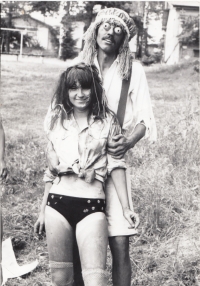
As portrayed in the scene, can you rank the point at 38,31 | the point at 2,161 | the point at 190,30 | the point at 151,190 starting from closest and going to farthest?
the point at 2,161 < the point at 151,190 < the point at 38,31 < the point at 190,30

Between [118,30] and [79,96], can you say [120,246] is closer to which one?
[79,96]

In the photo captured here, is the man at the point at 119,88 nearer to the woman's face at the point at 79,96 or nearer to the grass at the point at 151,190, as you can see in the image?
the woman's face at the point at 79,96

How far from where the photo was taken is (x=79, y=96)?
7.55 ft

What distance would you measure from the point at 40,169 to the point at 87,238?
11.1ft

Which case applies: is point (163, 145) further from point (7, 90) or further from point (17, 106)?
point (7, 90)

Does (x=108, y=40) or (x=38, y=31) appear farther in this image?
(x=38, y=31)

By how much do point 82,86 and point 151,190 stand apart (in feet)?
7.85

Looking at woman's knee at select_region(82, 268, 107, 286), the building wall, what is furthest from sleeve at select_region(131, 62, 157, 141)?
the building wall

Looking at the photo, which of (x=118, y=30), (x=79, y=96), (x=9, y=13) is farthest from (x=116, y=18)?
(x=9, y=13)

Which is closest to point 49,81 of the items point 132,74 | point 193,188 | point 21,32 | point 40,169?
point 21,32

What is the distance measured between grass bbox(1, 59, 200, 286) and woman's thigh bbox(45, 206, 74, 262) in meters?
1.39

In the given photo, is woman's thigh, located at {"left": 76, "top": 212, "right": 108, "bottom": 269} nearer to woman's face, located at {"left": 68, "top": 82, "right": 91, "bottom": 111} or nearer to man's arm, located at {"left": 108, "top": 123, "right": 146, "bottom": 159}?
man's arm, located at {"left": 108, "top": 123, "right": 146, "bottom": 159}

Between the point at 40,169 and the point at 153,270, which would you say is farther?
the point at 40,169

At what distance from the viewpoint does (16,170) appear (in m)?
5.47
